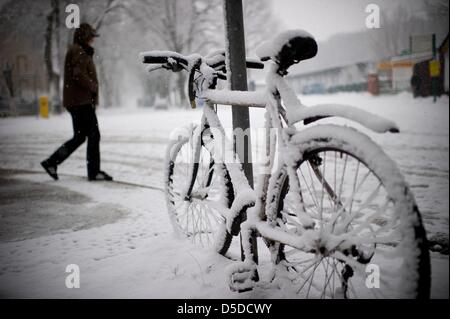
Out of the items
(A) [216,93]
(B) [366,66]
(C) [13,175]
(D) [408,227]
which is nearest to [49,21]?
(C) [13,175]

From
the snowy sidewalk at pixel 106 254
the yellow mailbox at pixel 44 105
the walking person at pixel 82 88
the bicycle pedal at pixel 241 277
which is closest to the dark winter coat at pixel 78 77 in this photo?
the walking person at pixel 82 88

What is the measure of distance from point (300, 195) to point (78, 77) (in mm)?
4261

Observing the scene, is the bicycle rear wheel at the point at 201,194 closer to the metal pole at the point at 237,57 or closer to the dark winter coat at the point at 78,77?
the metal pole at the point at 237,57

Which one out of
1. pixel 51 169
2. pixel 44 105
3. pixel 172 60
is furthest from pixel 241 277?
pixel 44 105

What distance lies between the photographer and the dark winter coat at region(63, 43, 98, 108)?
192 inches

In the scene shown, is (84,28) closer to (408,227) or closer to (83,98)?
(83,98)

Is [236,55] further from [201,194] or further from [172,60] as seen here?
[201,194]

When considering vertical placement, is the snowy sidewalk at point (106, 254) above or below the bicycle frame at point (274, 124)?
below

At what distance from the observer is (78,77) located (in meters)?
4.89

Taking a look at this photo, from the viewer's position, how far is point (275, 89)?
1776 millimetres

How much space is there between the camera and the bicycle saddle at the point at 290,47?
1635 millimetres
